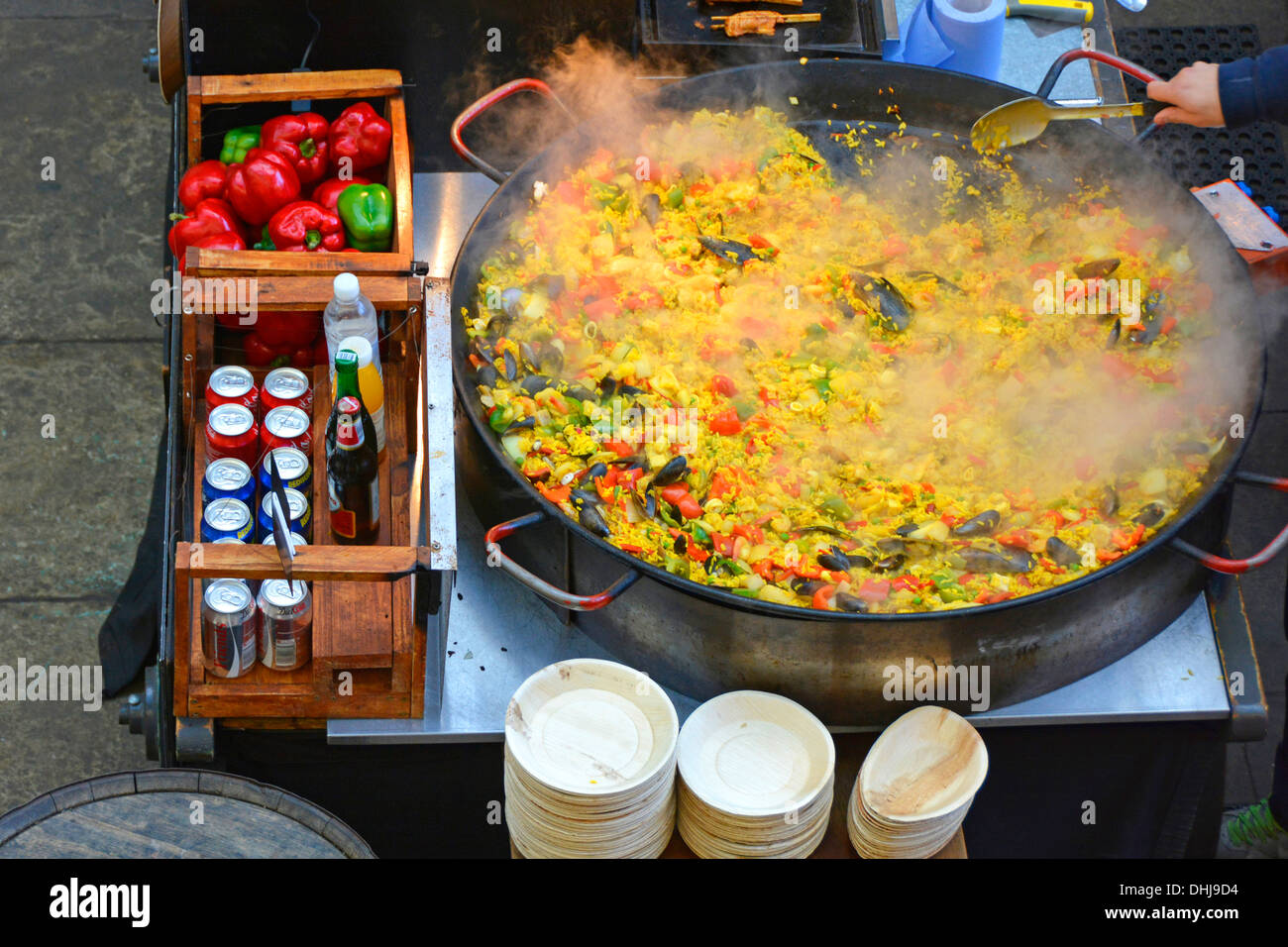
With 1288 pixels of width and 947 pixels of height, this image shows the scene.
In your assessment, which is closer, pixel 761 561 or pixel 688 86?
pixel 761 561

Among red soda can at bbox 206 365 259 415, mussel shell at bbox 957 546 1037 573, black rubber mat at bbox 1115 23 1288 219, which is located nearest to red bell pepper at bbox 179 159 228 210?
red soda can at bbox 206 365 259 415

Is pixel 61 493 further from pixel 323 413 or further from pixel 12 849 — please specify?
pixel 12 849

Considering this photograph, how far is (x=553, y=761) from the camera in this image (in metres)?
2.64

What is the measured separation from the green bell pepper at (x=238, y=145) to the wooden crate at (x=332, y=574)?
0.78 m

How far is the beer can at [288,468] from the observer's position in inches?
124

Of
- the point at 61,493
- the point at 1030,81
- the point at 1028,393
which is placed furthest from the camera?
the point at 61,493

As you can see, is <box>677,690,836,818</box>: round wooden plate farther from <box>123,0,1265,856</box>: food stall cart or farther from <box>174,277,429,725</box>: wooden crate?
<box>174,277,429,725</box>: wooden crate

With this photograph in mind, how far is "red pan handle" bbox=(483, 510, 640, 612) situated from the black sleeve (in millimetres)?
2211

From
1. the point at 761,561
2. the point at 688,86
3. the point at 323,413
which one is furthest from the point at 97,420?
the point at 761,561

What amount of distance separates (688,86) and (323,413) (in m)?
1.45

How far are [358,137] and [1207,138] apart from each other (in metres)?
3.11

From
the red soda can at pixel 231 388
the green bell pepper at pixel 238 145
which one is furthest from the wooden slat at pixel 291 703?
the green bell pepper at pixel 238 145

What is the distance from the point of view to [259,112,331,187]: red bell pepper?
151 inches

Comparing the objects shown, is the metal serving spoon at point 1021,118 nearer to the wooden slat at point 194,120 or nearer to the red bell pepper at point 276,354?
the red bell pepper at point 276,354
